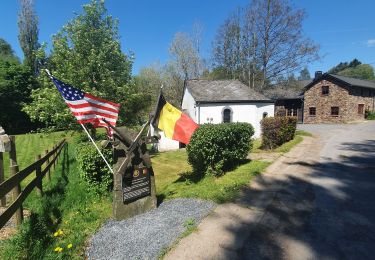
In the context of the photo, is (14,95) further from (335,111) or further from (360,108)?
(360,108)

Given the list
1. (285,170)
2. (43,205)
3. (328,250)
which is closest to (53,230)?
(43,205)

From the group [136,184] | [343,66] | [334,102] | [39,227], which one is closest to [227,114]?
[334,102]

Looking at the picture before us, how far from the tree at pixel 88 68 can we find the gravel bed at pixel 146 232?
9.76 metres

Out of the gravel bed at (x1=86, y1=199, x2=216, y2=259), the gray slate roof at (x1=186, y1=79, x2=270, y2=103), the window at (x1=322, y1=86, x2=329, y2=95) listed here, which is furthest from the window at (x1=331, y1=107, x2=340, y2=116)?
the gravel bed at (x1=86, y1=199, x2=216, y2=259)

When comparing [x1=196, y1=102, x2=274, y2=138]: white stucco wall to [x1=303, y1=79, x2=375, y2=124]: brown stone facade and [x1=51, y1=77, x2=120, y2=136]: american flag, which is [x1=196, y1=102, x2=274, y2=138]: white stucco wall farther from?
[x1=51, y1=77, x2=120, y2=136]: american flag

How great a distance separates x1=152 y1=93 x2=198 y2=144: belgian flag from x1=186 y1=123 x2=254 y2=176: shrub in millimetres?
1326

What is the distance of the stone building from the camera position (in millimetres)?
33875

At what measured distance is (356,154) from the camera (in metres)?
12.1

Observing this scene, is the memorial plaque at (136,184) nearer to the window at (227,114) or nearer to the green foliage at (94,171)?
the green foliage at (94,171)

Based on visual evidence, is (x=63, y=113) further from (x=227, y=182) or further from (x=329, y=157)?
(x=329, y=157)

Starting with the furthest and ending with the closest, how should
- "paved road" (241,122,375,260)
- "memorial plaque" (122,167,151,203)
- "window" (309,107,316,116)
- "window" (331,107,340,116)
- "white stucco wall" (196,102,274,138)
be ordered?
"window" (309,107,316,116) < "window" (331,107,340,116) < "white stucco wall" (196,102,274,138) < "memorial plaque" (122,167,151,203) < "paved road" (241,122,375,260)

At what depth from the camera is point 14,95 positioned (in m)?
36.1

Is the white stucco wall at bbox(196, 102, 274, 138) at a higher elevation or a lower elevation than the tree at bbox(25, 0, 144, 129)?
lower

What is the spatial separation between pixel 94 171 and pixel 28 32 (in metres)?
41.3
